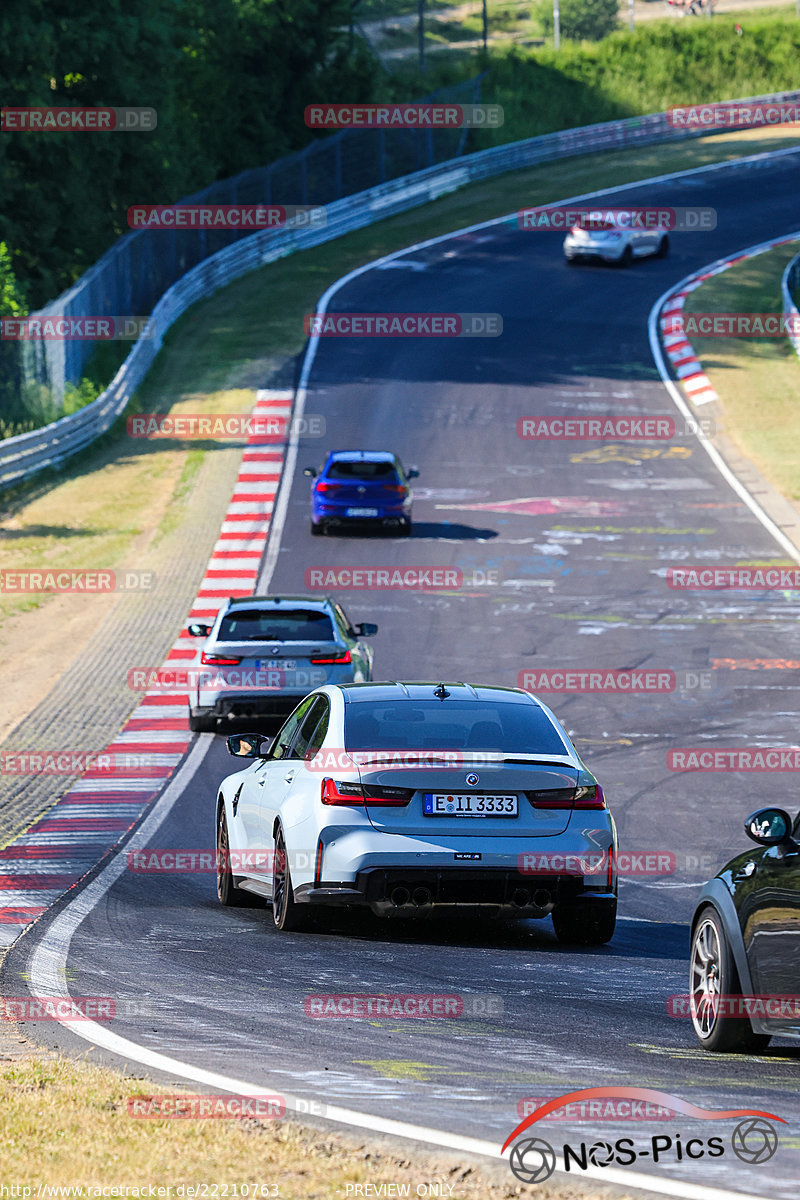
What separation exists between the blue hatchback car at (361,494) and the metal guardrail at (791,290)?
1594 cm

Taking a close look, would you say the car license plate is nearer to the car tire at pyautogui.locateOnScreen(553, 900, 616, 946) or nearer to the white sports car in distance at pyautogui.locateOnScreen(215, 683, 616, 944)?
the white sports car in distance at pyautogui.locateOnScreen(215, 683, 616, 944)

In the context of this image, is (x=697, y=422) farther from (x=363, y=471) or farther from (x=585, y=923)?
(x=585, y=923)

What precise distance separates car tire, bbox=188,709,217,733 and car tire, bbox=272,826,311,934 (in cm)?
842

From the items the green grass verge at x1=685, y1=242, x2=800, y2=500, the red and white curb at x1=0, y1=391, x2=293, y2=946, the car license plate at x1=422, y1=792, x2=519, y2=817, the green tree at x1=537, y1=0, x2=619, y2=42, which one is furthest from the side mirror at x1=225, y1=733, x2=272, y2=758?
the green tree at x1=537, y1=0, x2=619, y2=42

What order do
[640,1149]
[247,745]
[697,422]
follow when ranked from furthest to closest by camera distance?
[697,422] → [247,745] → [640,1149]

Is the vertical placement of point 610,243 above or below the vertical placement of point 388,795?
above

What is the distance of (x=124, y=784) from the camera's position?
1595 centimetres

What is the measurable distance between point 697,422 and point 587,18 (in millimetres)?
115286

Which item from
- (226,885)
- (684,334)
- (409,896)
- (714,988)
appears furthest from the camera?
(684,334)

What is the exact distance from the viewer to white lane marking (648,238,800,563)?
28391 millimetres

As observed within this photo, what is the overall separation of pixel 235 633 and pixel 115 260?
2737cm

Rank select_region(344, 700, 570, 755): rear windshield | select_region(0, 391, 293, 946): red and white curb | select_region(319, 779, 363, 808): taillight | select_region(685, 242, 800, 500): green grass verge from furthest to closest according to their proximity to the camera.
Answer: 1. select_region(685, 242, 800, 500): green grass verge
2. select_region(0, 391, 293, 946): red and white curb
3. select_region(344, 700, 570, 755): rear windshield
4. select_region(319, 779, 363, 808): taillight

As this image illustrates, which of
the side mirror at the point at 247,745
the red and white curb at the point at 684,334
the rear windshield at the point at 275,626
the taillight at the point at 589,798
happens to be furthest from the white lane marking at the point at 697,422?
the taillight at the point at 589,798

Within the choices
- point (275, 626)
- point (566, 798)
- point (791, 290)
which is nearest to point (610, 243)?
point (791, 290)
